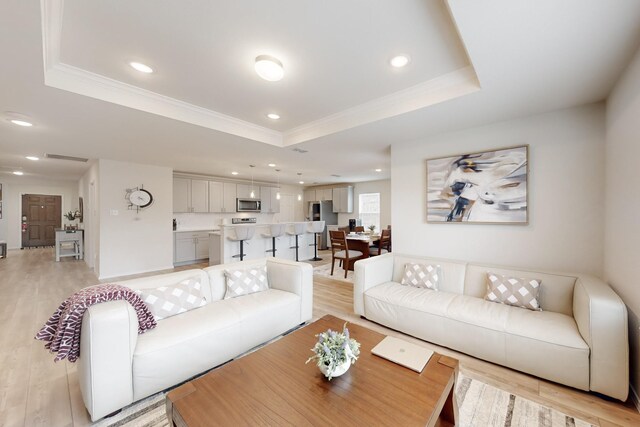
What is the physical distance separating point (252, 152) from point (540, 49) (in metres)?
3.75

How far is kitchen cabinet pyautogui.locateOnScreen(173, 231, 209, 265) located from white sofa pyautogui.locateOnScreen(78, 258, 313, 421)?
4.30 meters

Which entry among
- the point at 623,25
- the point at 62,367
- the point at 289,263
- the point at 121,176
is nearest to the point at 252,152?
the point at 289,263

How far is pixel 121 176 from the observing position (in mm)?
5086

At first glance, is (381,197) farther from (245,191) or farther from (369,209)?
(245,191)

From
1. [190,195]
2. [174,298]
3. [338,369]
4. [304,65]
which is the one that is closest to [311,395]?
[338,369]

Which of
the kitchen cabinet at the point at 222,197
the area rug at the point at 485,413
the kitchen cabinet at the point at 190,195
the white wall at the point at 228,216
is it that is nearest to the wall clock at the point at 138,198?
the kitchen cabinet at the point at 190,195

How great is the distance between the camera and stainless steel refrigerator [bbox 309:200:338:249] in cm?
894

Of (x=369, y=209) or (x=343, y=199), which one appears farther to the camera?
(x=343, y=199)

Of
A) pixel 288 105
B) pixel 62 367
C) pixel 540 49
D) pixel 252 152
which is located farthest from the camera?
pixel 252 152

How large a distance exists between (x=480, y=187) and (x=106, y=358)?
373 cm

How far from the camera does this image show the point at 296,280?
2736 mm

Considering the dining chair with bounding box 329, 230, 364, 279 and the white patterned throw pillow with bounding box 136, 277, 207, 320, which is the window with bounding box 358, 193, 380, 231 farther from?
the white patterned throw pillow with bounding box 136, 277, 207, 320

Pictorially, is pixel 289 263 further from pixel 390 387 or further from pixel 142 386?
pixel 390 387

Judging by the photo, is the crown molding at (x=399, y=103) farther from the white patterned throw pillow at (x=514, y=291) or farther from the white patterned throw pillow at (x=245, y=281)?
the white patterned throw pillow at (x=245, y=281)
